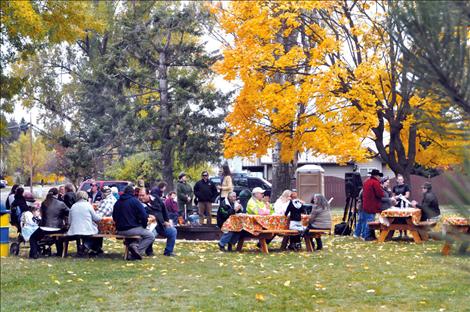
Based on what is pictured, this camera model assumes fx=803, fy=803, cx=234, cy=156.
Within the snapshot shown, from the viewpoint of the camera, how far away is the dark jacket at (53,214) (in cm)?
1622

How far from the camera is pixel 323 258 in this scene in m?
15.2

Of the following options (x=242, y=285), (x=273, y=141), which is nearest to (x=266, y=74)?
(x=273, y=141)

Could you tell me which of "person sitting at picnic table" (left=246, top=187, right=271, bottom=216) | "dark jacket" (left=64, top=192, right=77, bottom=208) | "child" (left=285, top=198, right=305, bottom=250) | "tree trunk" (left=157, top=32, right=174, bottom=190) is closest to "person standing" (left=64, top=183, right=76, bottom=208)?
"dark jacket" (left=64, top=192, right=77, bottom=208)

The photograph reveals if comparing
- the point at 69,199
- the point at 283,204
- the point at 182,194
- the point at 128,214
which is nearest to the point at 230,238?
the point at 283,204

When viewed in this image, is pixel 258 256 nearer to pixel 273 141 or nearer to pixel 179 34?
pixel 273 141

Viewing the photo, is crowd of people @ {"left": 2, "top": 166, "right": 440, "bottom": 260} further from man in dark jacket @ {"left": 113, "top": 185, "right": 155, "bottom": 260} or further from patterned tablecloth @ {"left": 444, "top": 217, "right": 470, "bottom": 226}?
patterned tablecloth @ {"left": 444, "top": 217, "right": 470, "bottom": 226}

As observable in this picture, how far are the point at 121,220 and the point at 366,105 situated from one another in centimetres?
878

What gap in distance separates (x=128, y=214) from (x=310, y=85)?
846 cm

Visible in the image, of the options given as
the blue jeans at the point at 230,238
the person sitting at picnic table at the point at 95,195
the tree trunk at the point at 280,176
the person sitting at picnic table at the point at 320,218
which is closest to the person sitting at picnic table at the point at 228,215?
the blue jeans at the point at 230,238

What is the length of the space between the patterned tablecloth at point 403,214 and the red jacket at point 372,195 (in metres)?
0.64

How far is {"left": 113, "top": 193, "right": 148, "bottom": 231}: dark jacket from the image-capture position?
50.7 feet

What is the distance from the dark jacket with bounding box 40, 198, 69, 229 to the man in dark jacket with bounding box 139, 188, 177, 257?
5.64 feet

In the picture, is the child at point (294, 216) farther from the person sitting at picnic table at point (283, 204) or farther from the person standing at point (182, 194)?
the person standing at point (182, 194)

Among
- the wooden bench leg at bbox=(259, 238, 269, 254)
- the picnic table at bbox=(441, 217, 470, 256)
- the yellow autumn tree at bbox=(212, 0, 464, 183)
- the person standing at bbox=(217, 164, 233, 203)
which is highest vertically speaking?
the yellow autumn tree at bbox=(212, 0, 464, 183)
